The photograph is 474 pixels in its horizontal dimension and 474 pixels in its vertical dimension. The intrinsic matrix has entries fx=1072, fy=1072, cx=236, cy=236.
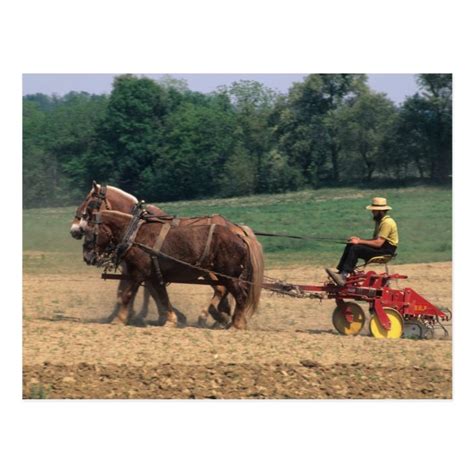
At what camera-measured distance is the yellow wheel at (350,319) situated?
1352 centimetres

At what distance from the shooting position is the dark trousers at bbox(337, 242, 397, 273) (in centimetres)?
1318

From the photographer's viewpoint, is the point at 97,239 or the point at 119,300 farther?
the point at 119,300

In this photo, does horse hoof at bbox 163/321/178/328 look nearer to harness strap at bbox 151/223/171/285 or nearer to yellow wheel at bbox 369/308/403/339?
harness strap at bbox 151/223/171/285

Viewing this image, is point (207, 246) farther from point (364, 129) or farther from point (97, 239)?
point (364, 129)

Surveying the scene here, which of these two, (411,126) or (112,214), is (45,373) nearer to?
(112,214)

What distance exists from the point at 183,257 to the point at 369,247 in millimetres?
2356

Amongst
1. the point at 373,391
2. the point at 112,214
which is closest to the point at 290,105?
the point at 112,214

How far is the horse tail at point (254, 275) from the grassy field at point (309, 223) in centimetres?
755

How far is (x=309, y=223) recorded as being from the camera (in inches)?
941

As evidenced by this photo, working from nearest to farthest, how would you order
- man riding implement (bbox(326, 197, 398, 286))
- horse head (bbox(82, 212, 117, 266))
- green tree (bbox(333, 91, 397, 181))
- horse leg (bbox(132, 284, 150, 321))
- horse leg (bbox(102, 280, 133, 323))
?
1. man riding implement (bbox(326, 197, 398, 286))
2. horse head (bbox(82, 212, 117, 266))
3. horse leg (bbox(102, 280, 133, 323))
4. horse leg (bbox(132, 284, 150, 321))
5. green tree (bbox(333, 91, 397, 181))

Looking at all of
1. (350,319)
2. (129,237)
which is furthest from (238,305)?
(129,237)

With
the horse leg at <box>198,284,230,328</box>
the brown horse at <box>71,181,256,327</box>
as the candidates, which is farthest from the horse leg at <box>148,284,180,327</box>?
the horse leg at <box>198,284,230,328</box>

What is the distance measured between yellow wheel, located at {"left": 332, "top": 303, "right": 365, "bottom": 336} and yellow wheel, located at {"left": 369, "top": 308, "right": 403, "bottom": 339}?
0.98 feet

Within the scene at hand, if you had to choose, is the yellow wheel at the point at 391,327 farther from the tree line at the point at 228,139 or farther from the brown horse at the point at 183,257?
the tree line at the point at 228,139
